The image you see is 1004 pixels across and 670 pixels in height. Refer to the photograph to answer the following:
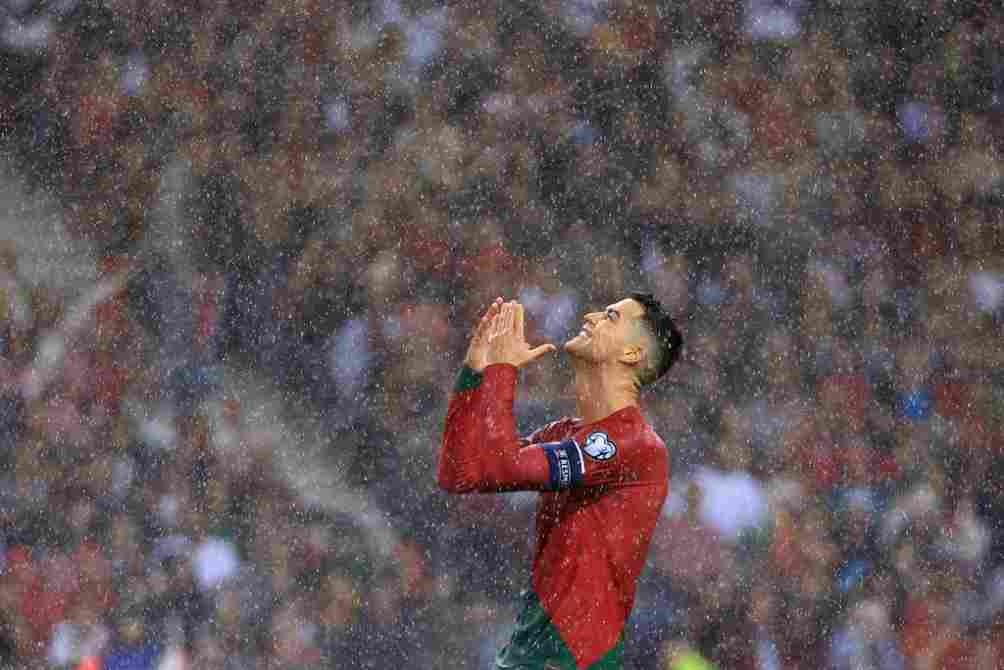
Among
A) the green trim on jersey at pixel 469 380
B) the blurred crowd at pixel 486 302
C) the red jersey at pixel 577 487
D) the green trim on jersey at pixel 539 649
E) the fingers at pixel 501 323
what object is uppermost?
the fingers at pixel 501 323

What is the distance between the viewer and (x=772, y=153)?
6.51 metres

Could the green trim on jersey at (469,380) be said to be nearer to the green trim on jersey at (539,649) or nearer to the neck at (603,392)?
the neck at (603,392)

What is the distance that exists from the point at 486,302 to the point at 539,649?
3504 millimetres

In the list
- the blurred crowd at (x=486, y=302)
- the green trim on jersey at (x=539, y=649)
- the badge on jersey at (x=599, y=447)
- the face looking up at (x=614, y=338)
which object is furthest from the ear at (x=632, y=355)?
the blurred crowd at (x=486, y=302)

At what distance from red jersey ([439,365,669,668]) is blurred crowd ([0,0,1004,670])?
3293mm

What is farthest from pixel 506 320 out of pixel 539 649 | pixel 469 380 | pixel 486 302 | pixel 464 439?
pixel 486 302

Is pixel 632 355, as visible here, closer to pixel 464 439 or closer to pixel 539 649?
pixel 464 439

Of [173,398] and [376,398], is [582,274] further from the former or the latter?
[173,398]

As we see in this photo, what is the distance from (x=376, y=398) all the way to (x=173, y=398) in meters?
0.84

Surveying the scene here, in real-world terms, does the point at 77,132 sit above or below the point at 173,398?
above

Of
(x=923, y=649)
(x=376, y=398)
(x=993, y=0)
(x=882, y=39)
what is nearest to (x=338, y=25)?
(x=376, y=398)

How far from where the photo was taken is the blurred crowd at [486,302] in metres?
6.24

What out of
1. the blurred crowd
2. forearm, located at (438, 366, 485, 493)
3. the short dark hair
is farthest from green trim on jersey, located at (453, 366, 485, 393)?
the blurred crowd

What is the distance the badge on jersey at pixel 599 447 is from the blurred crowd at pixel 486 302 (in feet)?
11.0
